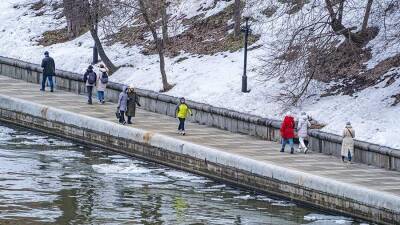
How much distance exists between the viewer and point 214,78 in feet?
142

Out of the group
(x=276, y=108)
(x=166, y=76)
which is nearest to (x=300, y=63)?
(x=276, y=108)

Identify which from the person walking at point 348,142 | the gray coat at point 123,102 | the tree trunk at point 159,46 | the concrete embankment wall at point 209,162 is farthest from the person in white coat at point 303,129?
the tree trunk at point 159,46

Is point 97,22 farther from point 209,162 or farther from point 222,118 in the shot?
point 209,162

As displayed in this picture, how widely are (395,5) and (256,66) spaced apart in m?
5.68

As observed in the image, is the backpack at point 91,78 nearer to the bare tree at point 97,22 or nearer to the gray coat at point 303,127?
the bare tree at point 97,22

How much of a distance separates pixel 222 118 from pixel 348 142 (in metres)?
6.93

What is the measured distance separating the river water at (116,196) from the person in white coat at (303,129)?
2790 mm

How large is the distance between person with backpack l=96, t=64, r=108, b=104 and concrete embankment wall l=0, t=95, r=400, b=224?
7.17ft

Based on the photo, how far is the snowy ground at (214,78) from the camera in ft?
119

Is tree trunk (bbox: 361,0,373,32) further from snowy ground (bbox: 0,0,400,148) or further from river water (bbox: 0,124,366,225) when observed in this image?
river water (bbox: 0,124,366,225)

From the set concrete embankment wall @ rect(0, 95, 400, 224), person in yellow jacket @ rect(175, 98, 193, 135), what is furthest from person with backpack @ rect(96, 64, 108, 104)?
person in yellow jacket @ rect(175, 98, 193, 135)

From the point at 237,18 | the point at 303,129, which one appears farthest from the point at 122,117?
the point at 237,18

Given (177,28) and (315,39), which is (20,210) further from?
(177,28)

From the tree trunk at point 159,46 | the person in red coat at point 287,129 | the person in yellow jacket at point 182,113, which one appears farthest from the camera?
the tree trunk at point 159,46
